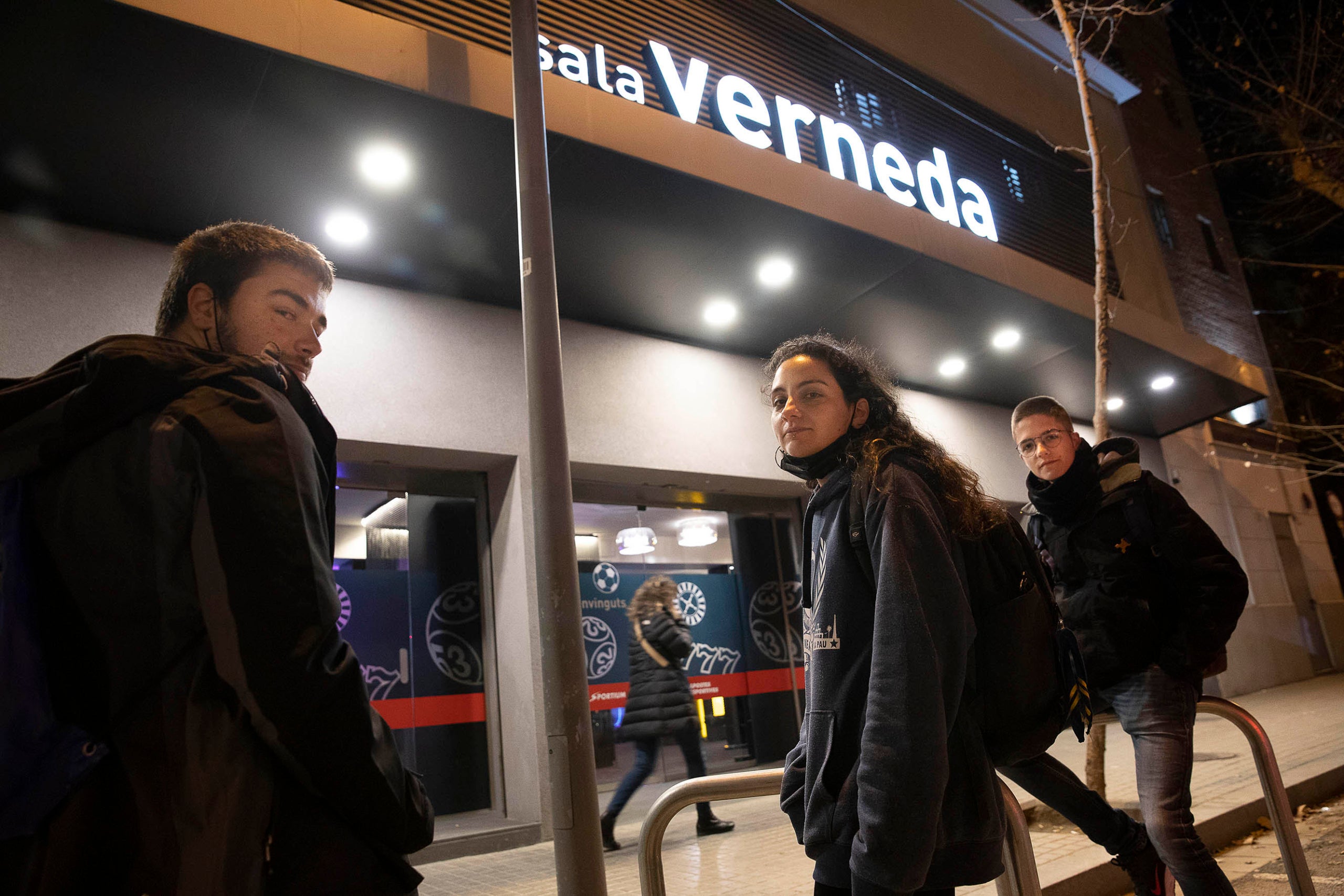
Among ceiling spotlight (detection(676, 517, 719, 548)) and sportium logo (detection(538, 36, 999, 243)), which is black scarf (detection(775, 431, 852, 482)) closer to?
sportium logo (detection(538, 36, 999, 243))

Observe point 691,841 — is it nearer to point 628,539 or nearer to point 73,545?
point 628,539

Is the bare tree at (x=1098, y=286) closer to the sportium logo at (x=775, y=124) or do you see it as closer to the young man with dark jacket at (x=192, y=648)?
the sportium logo at (x=775, y=124)

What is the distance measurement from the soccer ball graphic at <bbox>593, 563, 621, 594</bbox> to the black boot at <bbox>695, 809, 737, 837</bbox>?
101 inches

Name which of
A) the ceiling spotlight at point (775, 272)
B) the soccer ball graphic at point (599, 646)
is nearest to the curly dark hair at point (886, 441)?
the ceiling spotlight at point (775, 272)

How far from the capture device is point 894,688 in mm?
1720

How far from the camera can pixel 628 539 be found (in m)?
8.56

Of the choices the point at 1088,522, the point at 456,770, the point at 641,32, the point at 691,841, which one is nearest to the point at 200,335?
the point at 1088,522

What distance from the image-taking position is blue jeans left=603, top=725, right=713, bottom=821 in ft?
20.2

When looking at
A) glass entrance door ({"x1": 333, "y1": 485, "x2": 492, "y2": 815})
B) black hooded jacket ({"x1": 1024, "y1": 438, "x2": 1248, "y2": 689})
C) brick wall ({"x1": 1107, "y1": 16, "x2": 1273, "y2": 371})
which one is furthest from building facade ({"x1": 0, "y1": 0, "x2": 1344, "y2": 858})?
brick wall ({"x1": 1107, "y1": 16, "x2": 1273, "y2": 371})

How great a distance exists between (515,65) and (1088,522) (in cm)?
339

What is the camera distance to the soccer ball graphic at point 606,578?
8.28 metres

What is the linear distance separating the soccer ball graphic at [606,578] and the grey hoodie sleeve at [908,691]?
6.54 metres

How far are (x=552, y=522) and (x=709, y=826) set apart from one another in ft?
11.7

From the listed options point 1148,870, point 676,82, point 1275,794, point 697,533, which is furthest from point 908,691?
point 697,533
